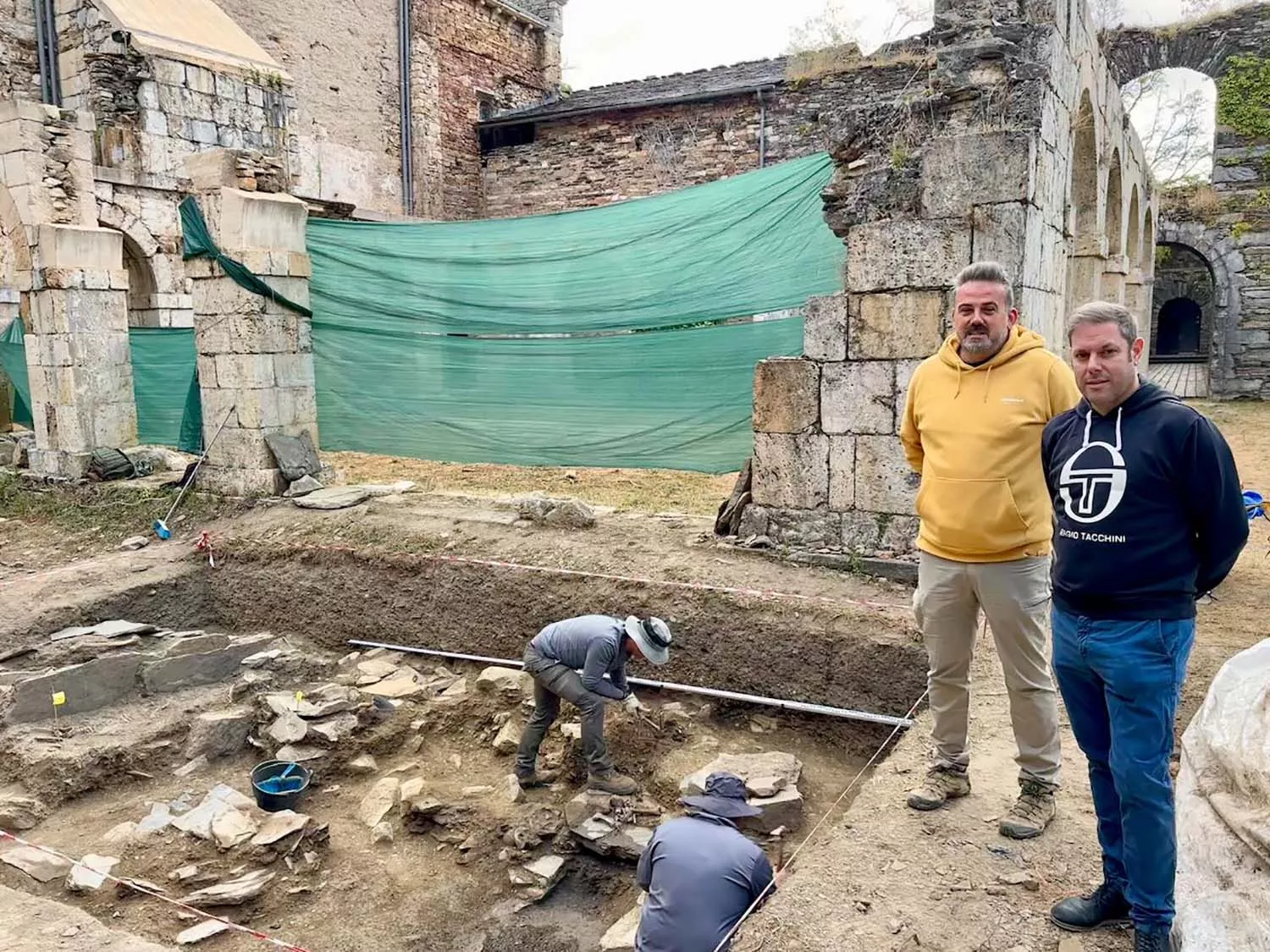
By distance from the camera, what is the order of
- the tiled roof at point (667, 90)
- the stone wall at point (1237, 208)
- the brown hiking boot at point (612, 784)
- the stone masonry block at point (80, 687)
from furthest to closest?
the tiled roof at point (667, 90) → the stone wall at point (1237, 208) → the stone masonry block at point (80, 687) → the brown hiking boot at point (612, 784)

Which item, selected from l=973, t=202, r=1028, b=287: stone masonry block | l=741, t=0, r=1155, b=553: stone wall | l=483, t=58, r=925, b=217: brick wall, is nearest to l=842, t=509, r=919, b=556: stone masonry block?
l=741, t=0, r=1155, b=553: stone wall

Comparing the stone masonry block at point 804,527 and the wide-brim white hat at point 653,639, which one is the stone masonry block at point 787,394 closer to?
the stone masonry block at point 804,527

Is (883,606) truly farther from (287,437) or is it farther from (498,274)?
(287,437)

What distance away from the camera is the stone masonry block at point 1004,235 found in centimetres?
554

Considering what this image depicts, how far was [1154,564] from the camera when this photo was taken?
7.93 feet

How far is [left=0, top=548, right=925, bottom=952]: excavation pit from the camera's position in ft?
13.8

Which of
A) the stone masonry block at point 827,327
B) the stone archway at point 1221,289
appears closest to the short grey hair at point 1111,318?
the stone masonry block at point 827,327

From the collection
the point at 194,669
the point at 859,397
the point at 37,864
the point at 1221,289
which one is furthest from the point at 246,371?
the point at 1221,289

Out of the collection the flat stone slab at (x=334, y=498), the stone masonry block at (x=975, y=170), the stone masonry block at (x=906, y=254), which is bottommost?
the flat stone slab at (x=334, y=498)

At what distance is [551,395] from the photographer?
822 centimetres

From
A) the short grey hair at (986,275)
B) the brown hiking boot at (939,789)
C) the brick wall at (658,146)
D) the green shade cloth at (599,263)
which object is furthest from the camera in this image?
the brick wall at (658,146)

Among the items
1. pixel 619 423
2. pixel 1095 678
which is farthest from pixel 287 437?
pixel 1095 678

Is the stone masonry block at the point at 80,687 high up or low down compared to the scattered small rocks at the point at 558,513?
down

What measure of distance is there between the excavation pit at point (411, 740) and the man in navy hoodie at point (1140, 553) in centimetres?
215
